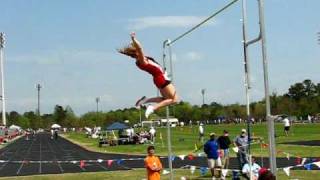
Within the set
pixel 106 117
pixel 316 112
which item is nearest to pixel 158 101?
pixel 316 112

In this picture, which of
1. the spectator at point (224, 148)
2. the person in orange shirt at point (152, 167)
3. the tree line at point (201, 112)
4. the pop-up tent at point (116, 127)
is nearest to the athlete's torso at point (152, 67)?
the person in orange shirt at point (152, 167)

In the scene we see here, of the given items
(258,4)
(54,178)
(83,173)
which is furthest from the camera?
(83,173)

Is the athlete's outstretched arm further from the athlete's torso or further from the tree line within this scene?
the tree line

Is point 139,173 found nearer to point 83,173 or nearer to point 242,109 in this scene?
Result: point 83,173

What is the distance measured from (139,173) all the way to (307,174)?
257 inches

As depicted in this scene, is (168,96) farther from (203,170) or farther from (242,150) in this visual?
(203,170)

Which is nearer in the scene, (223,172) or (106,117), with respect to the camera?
(223,172)

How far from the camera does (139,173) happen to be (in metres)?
24.9

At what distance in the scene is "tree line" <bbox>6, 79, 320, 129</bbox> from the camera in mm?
113081

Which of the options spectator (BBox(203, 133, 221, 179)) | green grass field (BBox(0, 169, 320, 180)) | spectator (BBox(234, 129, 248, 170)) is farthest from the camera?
spectator (BBox(203, 133, 221, 179))

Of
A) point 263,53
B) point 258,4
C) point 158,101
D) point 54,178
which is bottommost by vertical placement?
point 54,178

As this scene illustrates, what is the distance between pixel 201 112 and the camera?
13812cm

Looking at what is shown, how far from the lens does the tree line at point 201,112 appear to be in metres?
113

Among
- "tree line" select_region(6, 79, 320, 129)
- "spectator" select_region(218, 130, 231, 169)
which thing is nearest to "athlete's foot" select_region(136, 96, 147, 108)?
"spectator" select_region(218, 130, 231, 169)
